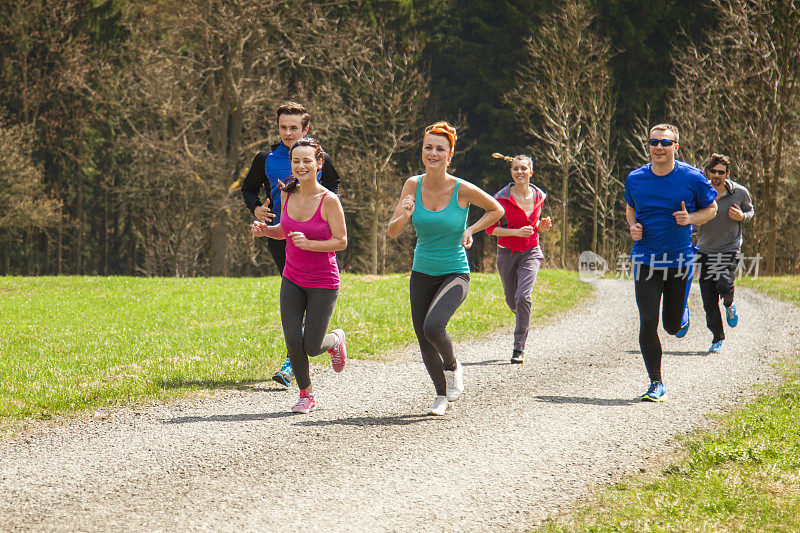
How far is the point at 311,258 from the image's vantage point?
6098 mm

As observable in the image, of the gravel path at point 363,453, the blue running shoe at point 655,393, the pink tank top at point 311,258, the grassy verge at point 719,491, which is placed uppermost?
the pink tank top at point 311,258

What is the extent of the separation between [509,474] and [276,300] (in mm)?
10194

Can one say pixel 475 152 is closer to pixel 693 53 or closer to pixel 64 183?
pixel 693 53

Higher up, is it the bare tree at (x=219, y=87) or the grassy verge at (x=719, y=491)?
the bare tree at (x=219, y=87)

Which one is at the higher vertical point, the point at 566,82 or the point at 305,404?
the point at 566,82

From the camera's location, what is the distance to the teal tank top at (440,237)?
5.86 metres

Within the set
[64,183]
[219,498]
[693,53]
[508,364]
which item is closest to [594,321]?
[508,364]

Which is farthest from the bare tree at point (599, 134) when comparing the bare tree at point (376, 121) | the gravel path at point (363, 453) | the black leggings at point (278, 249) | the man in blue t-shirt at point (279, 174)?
the man in blue t-shirt at point (279, 174)

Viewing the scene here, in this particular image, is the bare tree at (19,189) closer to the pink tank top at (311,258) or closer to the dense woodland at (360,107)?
the dense woodland at (360,107)

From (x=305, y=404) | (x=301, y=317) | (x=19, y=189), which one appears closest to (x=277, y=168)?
(x=301, y=317)

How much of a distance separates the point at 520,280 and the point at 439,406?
3.19m

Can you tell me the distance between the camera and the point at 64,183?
36312mm

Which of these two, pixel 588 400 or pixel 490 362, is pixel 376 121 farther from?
pixel 588 400

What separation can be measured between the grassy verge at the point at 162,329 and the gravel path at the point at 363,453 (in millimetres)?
853
